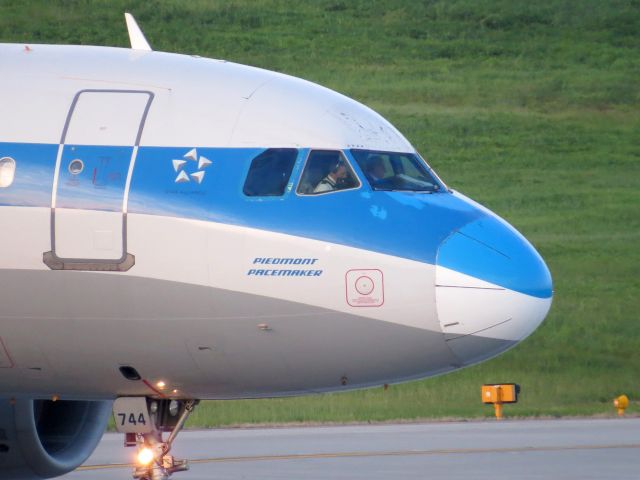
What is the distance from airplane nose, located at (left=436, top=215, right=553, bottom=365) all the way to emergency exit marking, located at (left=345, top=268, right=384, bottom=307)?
475 mm

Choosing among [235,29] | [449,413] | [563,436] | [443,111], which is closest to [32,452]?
[563,436]

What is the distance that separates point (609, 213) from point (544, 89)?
69.0 ft

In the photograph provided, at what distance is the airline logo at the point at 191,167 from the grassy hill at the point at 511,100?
21286 mm

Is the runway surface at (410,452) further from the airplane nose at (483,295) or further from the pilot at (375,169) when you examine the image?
the pilot at (375,169)

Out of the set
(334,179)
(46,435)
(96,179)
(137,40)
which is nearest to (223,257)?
(334,179)

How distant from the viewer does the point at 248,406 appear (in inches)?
1292

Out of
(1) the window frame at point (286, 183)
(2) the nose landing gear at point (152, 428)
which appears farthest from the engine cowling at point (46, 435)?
(1) the window frame at point (286, 183)

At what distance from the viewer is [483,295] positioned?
12.7 meters

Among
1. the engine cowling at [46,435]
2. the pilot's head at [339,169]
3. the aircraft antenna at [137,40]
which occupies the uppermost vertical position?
the aircraft antenna at [137,40]

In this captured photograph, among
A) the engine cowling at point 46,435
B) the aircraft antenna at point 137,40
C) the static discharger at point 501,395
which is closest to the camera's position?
the aircraft antenna at point 137,40

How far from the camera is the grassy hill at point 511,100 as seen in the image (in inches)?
1768

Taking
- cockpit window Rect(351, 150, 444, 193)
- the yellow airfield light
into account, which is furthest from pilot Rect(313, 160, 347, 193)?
the yellow airfield light

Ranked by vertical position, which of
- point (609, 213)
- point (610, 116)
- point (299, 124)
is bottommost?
point (299, 124)

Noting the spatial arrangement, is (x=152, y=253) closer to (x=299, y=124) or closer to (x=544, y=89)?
(x=299, y=124)
